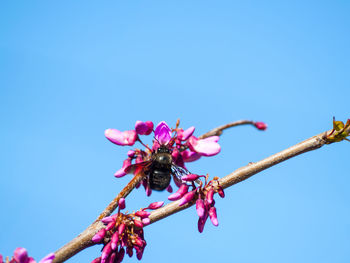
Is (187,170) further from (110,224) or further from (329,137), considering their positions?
(329,137)

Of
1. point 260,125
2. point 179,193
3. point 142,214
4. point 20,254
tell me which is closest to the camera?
point 20,254

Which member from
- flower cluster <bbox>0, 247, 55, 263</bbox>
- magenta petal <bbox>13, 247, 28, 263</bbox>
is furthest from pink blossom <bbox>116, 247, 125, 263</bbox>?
magenta petal <bbox>13, 247, 28, 263</bbox>

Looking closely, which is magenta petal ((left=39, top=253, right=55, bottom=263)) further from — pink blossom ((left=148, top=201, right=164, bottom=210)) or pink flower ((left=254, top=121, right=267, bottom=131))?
pink flower ((left=254, top=121, right=267, bottom=131))

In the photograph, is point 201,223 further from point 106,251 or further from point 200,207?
point 106,251

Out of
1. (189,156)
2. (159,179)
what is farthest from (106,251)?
(189,156)

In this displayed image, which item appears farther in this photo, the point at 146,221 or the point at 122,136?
the point at 122,136

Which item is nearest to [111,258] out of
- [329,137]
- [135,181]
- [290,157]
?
[135,181]
